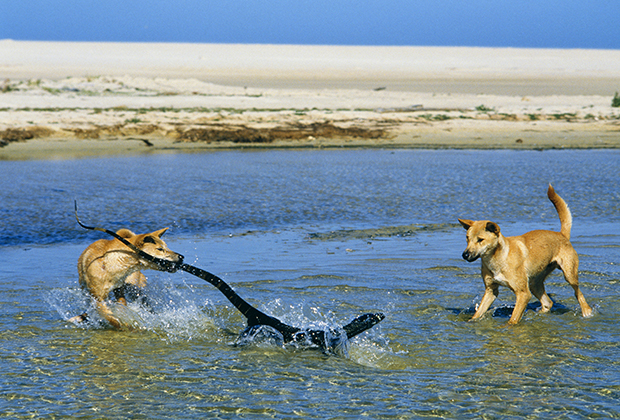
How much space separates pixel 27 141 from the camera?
1998cm

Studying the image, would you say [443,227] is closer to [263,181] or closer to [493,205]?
[493,205]

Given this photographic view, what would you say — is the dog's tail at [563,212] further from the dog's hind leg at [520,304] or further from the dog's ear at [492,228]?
the dog's ear at [492,228]

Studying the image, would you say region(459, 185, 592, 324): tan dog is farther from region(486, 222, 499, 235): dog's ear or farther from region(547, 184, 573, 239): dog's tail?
region(547, 184, 573, 239): dog's tail

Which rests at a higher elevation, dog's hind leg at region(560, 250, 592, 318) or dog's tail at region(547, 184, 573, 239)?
dog's tail at region(547, 184, 573, 239)

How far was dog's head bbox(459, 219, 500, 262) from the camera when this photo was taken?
6.34m

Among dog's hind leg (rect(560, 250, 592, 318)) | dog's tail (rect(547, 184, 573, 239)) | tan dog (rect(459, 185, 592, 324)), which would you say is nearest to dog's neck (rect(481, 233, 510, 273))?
tan dog (rect(459, 185, 592, 324))

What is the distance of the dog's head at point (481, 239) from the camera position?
6.34 m

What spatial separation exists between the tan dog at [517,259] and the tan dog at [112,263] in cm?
290

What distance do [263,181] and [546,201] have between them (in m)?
5.95

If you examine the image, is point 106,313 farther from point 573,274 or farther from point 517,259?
point 573,274

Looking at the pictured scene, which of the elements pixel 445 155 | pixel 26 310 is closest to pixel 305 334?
pixel 26 310

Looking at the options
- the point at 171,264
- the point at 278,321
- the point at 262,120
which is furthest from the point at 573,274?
the point at 262,120

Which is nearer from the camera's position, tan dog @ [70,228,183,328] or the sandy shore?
tan dog @ [70,228,183,328]

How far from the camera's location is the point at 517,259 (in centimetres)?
659
